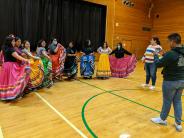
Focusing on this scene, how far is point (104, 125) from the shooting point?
2873 millimetres

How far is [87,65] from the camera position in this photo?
627 centimetres

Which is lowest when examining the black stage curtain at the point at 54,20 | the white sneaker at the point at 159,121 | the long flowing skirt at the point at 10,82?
the white sneaker at the point at 159,121

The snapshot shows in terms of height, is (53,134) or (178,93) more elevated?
(178,93)

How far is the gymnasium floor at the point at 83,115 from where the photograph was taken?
262 cm

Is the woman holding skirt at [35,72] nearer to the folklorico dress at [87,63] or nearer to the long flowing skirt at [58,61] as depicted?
the long flowing skirt at [58,61]

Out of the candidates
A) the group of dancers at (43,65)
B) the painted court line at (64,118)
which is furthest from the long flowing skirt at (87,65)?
the painted court line at (64,118)

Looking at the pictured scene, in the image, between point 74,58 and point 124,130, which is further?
point 74,58

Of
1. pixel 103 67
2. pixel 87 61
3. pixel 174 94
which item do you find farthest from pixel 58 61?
pixel 174 94

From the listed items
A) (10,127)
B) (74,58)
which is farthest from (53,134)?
(74,58)

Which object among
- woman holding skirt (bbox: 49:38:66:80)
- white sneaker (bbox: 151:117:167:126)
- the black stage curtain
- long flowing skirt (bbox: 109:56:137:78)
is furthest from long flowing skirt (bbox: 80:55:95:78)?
the black stage curtain

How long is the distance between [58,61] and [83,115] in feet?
8.48

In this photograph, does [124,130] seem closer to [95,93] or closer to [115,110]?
[115,110]

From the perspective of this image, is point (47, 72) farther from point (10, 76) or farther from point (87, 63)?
point (87, 63)

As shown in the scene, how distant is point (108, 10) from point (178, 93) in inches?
403
